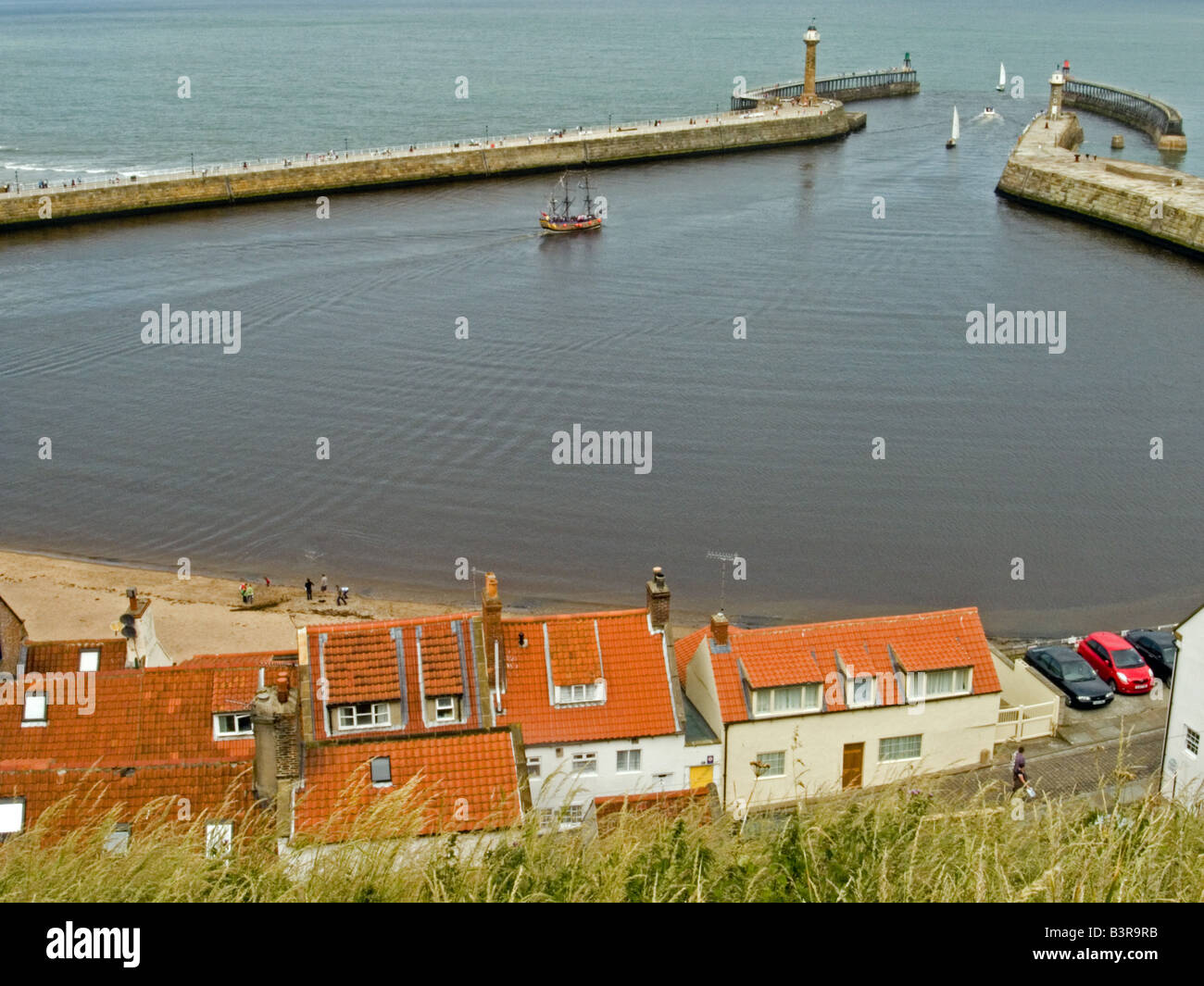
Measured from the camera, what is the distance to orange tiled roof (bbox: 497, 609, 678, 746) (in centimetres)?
2822

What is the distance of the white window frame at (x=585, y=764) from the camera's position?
28172mm

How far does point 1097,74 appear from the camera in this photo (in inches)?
7456

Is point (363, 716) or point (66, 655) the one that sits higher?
point (66, 655)

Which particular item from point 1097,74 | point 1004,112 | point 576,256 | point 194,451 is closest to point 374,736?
point 194,451

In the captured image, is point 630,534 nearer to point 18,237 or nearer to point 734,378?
point 734,378

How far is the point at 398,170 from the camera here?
114000 millimetres

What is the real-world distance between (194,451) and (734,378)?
990 inches

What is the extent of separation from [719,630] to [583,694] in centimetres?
331
